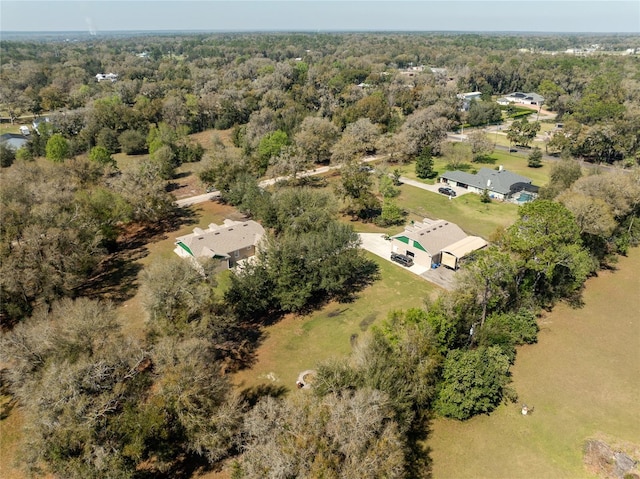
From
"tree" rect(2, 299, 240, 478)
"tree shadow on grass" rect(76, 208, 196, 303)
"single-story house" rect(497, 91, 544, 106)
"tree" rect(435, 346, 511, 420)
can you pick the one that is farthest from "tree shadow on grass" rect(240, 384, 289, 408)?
"single-story house" rect(497, 91, 544, 106)

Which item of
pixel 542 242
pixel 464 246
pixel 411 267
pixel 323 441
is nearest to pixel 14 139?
pixel 411 267

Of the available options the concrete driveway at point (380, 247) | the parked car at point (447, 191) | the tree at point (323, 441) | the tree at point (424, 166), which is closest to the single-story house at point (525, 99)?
the tree at point (424, 166)

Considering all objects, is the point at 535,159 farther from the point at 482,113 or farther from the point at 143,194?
the point at 143,194

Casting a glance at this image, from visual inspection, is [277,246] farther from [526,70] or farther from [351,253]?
[526,70]

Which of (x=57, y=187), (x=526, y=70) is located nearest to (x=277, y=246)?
(x=57, y=187)

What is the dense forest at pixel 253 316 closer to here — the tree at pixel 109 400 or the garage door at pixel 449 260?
the tree at pixel 109 400

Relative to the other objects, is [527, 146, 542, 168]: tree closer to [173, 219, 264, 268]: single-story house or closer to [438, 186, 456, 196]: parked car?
[438, 186, 456, 196]: parked car
